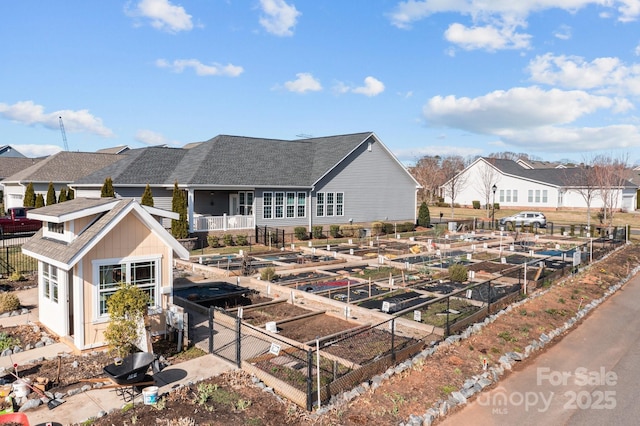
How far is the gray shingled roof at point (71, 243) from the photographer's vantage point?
10.5 metres

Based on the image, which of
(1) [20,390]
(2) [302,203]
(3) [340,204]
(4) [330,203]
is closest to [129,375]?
(1) [20,390]

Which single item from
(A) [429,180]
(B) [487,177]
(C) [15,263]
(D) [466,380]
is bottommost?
(D) [466,380]

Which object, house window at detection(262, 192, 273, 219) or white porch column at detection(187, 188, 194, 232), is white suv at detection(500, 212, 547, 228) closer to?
house window at detection(262, 192, 273, 219)

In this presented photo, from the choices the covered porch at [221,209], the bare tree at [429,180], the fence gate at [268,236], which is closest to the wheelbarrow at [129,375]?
the covered porch at [221,209]

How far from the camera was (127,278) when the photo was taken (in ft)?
37.4

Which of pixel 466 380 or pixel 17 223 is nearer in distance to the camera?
pixel 466 380

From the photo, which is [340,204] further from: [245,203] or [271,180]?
[245,203]

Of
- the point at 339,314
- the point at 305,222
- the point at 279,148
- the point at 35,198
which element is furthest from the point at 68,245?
the point at 35,198

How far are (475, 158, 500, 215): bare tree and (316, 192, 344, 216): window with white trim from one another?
106ft

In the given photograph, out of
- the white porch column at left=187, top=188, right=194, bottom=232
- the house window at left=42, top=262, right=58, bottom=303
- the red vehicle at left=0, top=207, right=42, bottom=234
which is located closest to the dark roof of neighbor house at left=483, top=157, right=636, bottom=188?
the white porch column at left=187, top=188, right=194, bottom=232

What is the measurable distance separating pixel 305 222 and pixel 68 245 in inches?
963

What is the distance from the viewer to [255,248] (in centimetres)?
2894

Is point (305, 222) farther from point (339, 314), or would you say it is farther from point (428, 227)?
point (339, 314)

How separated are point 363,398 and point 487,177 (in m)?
61.4
